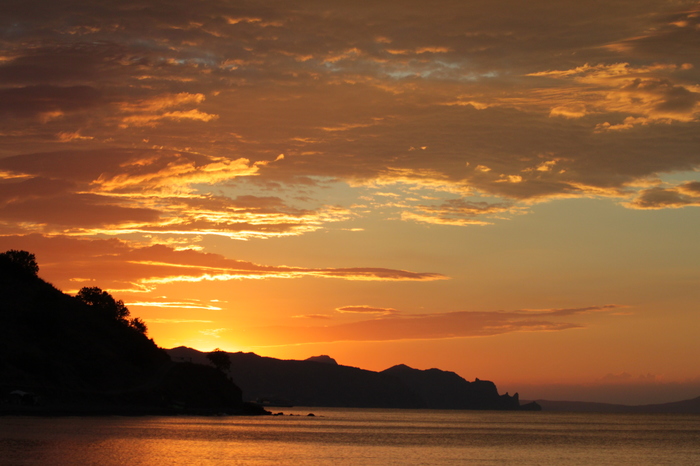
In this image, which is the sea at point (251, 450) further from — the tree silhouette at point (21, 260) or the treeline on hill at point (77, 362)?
the tree silhouette at point (21, 260)

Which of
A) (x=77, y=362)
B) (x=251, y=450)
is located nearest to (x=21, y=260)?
(x=77, y=362)

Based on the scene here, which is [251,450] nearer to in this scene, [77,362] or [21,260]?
[77,362]

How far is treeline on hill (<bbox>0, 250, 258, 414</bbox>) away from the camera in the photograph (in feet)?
442

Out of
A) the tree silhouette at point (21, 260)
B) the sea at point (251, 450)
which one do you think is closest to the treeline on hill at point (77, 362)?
the tree silhouette at point (21, 260)

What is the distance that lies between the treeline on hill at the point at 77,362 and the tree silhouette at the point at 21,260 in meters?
0.24

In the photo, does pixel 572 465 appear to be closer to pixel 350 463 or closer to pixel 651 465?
pixel 651 465

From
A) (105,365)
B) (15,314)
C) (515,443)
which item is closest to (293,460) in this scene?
(515,443)

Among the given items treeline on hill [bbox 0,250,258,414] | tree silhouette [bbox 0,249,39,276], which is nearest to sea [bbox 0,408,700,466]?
treeline on hill [bbox 0,250,258,414]

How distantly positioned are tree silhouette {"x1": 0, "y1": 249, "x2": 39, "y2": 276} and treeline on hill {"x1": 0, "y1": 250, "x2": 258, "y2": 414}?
0.80 feet

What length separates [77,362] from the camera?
151375 mm

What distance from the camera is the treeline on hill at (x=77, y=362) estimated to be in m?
135

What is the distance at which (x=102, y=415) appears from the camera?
459 feet

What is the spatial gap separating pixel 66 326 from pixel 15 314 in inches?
534

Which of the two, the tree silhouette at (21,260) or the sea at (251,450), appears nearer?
the sea at (251,450)
